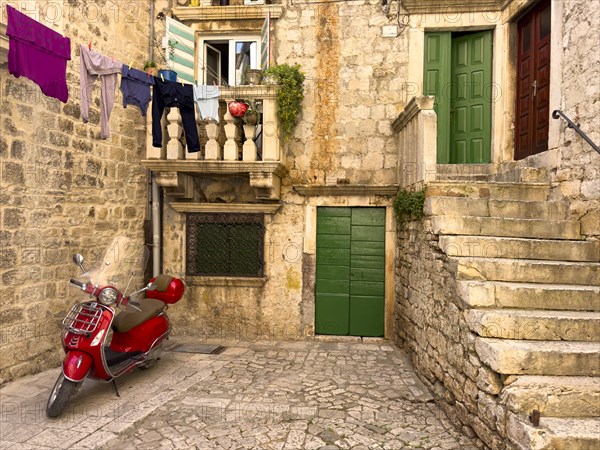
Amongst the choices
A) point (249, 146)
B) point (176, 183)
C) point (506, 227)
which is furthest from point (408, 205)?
point (176, 183)

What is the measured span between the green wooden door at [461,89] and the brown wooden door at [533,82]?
0.48m

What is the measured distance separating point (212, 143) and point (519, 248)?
14.7 feet

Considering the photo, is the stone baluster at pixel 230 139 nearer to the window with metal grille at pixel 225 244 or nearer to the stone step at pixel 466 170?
the window with metal grille at pixel 225 244

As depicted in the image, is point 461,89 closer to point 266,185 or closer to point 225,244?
point 266,185

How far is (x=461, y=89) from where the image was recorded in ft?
21.8

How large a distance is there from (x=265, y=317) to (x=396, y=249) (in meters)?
2.58

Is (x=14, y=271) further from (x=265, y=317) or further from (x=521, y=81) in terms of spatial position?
(x=521, y=81)

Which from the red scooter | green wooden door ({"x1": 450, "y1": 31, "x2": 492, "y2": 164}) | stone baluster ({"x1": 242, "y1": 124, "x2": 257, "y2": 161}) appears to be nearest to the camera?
the red scooter

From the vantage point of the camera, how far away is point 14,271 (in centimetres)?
439

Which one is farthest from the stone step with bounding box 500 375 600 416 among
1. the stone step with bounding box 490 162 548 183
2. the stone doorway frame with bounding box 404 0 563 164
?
the stone doorway frame with bounding box 404 0 563 164

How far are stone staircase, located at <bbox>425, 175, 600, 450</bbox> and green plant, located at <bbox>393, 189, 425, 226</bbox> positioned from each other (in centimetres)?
19

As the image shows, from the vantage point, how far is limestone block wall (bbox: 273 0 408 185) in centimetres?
649

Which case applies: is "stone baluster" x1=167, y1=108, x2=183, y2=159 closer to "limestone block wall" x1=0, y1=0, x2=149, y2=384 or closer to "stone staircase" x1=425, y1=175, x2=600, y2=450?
"limestone block wall" x1=0, y1=0, x2=149, y2=384

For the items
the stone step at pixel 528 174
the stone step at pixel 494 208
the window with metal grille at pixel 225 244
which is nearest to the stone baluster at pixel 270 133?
the window with metal grille at pixel 225 244
